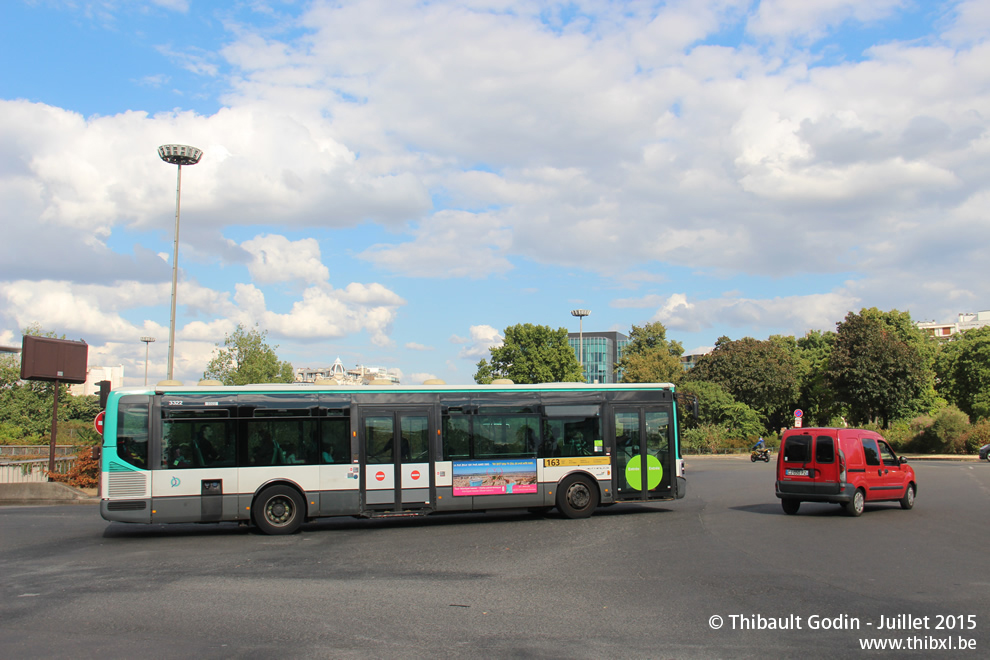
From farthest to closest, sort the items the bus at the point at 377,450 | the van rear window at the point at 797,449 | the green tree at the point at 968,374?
the green tree at the point at 968,374 → the van rear window at the point at 797,449 → the bus at the point at 377,450

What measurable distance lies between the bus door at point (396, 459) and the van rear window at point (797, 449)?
309 inches

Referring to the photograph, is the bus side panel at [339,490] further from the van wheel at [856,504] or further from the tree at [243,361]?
the tree at [243,361]

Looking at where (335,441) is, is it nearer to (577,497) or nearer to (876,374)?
(577,497)

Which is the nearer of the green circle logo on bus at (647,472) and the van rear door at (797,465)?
the van rear door at (797,465)

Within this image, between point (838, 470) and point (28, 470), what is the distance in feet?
74.2

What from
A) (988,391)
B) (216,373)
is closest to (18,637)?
(216,373)

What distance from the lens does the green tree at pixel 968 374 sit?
69.8 metres

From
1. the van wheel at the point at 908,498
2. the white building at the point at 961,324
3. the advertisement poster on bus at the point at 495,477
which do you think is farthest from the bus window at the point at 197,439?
the white building at the point at 961,324

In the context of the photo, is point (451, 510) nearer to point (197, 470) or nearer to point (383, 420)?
point (383, 420)

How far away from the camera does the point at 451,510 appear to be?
1584 cm

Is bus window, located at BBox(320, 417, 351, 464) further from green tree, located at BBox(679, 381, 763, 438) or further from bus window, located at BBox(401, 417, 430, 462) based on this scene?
green tree, located at BBox(679, 381, 763, 438)

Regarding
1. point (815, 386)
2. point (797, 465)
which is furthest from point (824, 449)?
point (815, 386)

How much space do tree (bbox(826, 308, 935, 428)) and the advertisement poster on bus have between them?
2116 inches

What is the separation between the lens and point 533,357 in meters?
71.6
